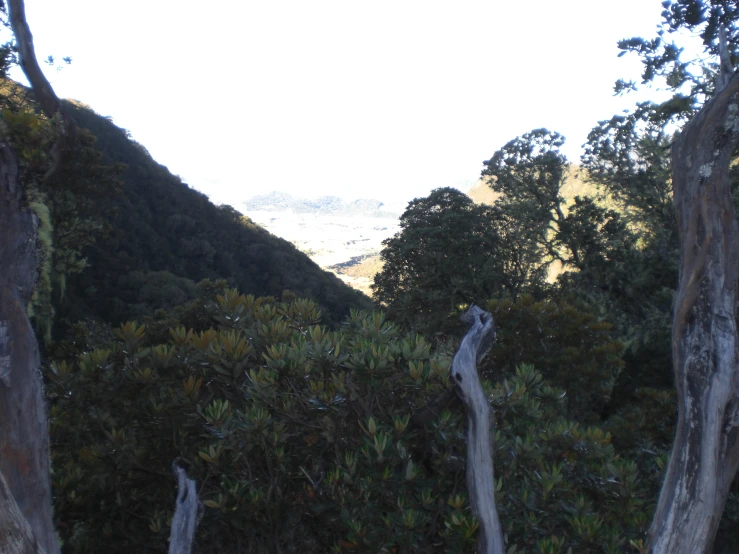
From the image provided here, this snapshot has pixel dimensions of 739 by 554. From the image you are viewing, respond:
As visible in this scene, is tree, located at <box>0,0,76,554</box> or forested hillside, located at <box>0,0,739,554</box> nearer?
tree, located at <box>0,0,76,554</box>

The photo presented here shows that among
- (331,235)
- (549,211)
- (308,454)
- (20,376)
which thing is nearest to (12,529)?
(20,376)

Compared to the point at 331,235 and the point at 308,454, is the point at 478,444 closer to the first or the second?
the point at 308,454

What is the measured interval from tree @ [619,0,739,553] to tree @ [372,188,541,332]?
36.1ft

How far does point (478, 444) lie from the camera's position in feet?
10.4

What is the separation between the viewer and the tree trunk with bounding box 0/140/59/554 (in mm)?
2447

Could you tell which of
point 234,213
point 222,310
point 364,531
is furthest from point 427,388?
point 234,213

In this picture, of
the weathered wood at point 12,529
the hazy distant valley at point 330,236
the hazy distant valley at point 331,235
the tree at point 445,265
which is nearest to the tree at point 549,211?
the tree at point 445,265

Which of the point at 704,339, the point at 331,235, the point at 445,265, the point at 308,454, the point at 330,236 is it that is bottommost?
the point at 308,454

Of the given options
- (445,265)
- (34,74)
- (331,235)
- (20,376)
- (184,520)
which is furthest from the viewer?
(331,235)

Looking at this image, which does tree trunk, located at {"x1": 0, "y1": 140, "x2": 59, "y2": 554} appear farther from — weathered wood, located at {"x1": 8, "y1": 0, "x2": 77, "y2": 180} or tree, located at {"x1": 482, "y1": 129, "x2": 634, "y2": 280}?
tree, located at {"x1": 482, "y1": 129, "x2": 634, "y2": 280}

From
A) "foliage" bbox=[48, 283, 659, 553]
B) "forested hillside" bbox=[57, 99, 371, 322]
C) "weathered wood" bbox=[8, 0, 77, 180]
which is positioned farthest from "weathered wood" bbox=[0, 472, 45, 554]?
"forested hillside" bbox=[57, 99, 371, 322]

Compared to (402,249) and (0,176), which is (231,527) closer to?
(0,176)

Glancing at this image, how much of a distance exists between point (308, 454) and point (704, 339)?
248 centimetres

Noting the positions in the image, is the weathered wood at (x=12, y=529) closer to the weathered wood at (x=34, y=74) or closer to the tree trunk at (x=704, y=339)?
the tree trunk at (x=704, y=339)
